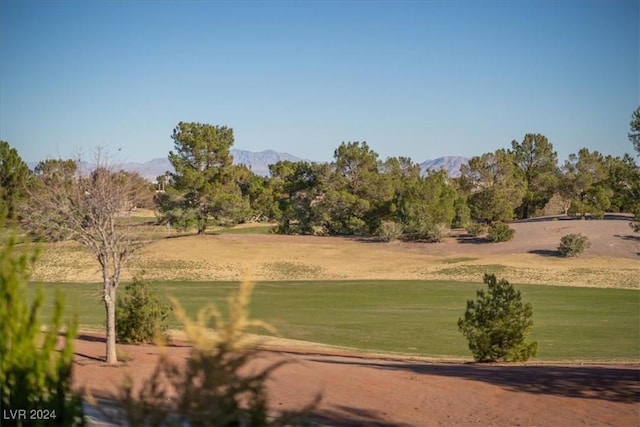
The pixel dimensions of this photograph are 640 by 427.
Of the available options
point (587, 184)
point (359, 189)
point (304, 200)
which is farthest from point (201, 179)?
point (587, 184)

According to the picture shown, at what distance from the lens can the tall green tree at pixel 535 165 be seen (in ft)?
327

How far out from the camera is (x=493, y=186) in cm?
8456

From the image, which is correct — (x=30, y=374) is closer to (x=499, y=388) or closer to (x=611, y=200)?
(x=499, y=388)

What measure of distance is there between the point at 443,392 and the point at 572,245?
178 ft

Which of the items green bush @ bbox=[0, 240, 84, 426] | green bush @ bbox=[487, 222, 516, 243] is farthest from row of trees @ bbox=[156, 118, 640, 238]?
green bush @ bbox=[0, 240, 84, 426]

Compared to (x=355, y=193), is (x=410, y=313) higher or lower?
lower

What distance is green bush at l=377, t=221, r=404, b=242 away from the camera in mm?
77750

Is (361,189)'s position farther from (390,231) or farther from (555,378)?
(555,378)

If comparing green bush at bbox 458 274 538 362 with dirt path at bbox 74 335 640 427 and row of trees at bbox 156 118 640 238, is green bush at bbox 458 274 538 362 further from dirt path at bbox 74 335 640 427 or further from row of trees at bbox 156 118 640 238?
row of trees at bbox 156 118 640 238

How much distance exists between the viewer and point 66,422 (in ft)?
17.6

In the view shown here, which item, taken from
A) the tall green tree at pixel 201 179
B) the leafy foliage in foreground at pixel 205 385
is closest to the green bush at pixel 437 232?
the tall green tree at pixel 201 179

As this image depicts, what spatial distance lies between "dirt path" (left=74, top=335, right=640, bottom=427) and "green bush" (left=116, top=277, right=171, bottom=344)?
389 centimetres

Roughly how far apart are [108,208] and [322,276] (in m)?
41.7

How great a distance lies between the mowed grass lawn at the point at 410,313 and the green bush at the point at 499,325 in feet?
9.89
